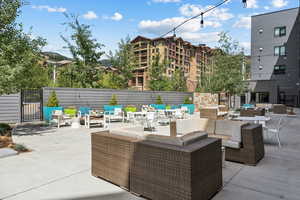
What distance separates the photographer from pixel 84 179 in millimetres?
3111

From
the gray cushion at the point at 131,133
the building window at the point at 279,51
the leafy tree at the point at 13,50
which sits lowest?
the gray cushion at the point at 131,133

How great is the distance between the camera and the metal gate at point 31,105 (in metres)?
9.64

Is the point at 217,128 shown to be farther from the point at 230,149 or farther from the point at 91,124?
the point at 91,124

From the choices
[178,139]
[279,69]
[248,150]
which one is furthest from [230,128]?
[279,69]

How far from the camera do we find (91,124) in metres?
9.07

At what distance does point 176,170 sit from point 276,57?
95.1 ft

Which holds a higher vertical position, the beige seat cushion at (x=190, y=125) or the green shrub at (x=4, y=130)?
the beige seat cushion at (x=190, y=125)

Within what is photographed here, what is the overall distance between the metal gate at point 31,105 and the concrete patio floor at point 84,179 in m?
5.94

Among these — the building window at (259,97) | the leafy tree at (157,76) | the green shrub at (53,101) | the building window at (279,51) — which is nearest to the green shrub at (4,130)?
the green shrub at (53,101)

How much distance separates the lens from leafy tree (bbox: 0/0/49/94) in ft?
17.9

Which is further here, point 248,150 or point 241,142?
point 241,142

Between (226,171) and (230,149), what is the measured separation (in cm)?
63

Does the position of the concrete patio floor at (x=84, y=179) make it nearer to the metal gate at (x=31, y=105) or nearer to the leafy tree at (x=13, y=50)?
the leafy tree at (x=13, y=50)

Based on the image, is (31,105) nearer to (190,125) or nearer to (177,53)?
(190,125)
